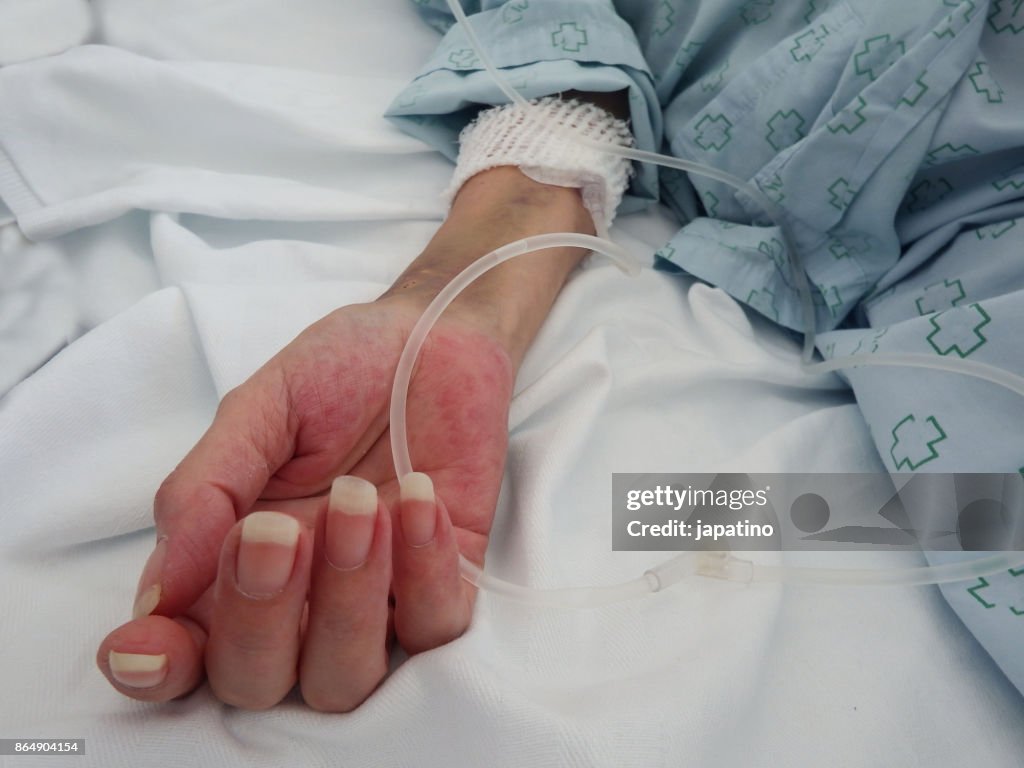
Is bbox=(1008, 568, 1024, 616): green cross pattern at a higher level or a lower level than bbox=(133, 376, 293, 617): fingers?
lower

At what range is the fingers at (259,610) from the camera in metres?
0.41

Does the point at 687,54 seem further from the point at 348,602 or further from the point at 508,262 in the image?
the point at 348,602

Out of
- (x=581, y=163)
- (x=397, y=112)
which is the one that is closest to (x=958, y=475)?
(x=581, y=163)

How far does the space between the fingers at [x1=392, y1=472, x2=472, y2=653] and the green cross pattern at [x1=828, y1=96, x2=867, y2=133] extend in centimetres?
56

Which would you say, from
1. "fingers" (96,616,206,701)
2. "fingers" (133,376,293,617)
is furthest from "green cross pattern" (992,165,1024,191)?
"fingers" (96,616,206,701)

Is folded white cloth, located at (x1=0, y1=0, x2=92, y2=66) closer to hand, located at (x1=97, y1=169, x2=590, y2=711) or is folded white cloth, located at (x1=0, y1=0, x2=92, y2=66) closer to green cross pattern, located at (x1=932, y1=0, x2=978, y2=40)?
hand, located at (x1=97, y1=169, x2=590, y2=711)

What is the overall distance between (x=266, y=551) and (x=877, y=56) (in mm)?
721

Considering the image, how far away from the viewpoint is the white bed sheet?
18.7 inches

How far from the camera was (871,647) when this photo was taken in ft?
1.86

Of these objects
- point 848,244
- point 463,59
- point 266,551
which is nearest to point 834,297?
point 848,244

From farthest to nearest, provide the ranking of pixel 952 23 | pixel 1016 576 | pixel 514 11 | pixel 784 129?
pixel 514 11
pixel 784 129
pixel 952 23
pixel 1016 576

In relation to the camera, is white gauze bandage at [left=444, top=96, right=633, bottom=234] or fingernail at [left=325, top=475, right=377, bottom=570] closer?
fingernail at [left=325, top=475, right=377, bottom=570]

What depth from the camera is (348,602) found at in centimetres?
44

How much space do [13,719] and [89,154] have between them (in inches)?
22.9
